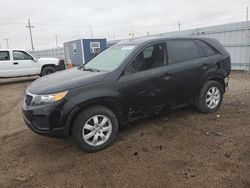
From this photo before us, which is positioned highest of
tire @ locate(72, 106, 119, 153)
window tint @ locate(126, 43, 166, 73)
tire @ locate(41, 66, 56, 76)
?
window tint @ locate(126, 43, 166, 73)

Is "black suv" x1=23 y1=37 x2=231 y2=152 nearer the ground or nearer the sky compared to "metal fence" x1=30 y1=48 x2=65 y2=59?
nearer the ground

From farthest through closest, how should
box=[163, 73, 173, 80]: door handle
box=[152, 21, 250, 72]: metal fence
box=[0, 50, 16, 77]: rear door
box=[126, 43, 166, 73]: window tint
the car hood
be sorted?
1. box=[0, 50, 16, 77]: rear door
2. box=[152, 21, 250, 72]: metal fence
3. box=[163, 73, 173, 80]: door handle
4. box=[126, 43, 166, 73]: window tint
5. the car hood

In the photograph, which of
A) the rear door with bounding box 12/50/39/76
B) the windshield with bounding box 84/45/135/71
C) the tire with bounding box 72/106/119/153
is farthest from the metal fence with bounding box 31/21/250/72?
the tire with bounding box 72/106/119/153

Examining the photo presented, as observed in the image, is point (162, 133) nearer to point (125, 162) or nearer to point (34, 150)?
point (125, 162)

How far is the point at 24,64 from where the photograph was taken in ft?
40.5

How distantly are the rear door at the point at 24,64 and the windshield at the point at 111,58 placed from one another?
8.40 m

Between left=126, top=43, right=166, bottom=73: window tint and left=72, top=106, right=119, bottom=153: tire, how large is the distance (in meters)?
0.85

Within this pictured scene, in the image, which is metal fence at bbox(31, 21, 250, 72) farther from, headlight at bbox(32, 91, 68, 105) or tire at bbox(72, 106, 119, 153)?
headlight at bbox(32, 91, 68, 105)

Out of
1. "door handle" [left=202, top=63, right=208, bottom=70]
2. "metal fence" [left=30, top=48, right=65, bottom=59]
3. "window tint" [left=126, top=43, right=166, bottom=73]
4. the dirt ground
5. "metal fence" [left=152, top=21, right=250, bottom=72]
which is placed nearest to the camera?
the dirt ground

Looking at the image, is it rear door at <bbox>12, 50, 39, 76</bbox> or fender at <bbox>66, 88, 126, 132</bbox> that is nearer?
fender at <bbox>66, 88, 126, 132</bbox>

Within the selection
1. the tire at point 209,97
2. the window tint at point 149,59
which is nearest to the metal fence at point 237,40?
the tire at point 209,97

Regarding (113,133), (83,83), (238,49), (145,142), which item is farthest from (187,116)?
(238,49)

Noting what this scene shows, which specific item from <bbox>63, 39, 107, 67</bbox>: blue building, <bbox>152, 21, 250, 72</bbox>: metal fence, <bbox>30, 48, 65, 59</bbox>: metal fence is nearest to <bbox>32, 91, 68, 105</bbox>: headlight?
<bbox>152, 21, 250, 72</bbox>: metal fence

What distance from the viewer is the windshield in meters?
4.20
